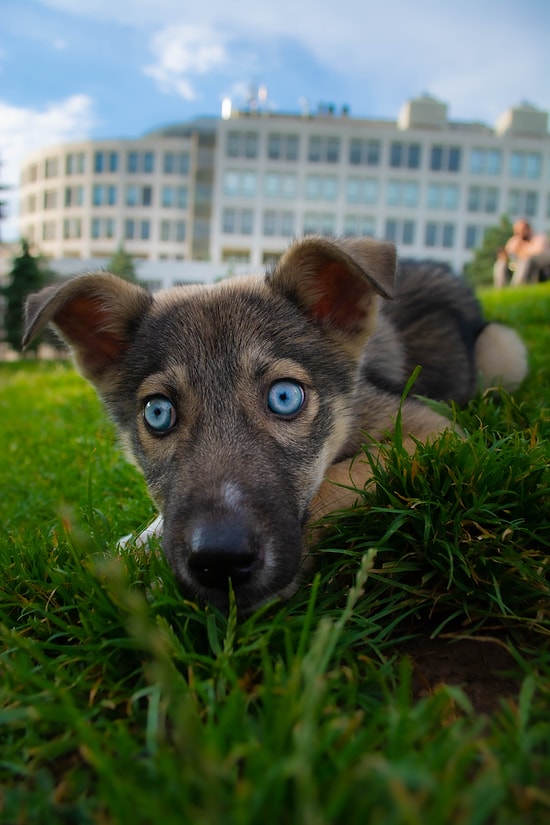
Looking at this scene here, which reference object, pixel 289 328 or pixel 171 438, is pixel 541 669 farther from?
pixel 289 328

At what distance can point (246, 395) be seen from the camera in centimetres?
266

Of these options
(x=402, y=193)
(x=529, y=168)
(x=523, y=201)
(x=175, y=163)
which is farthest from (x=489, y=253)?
(x=175, y=163)

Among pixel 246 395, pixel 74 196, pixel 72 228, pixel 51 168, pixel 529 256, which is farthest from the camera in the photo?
pixel 51 168

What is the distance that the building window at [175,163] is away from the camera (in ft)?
305

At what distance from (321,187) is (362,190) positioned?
5.57m

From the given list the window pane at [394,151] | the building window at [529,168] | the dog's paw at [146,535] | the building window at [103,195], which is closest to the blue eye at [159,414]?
the dog's paw at [146,535]

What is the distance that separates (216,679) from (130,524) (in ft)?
6.16

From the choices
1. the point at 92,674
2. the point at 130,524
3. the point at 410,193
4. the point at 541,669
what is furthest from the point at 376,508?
the point at 410,193

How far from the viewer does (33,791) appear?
58.4 inches

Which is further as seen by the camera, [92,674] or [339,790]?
[92,674]

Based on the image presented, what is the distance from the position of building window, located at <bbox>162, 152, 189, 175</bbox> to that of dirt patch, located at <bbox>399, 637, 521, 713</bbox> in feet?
325

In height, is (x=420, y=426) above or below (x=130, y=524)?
above

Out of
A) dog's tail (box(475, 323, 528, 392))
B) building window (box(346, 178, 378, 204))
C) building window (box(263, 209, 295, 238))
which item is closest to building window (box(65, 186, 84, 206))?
building window (box(263, 209, 295, 238))

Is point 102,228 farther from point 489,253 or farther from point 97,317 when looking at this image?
point 97,317
